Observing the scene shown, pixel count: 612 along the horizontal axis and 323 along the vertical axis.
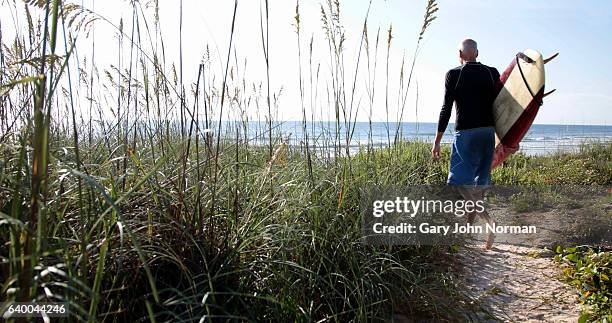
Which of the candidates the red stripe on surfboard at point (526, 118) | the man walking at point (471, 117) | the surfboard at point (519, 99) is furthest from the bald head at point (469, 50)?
the red stripe on surfboard at point (526, 118)

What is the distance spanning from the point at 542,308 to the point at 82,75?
332 cm

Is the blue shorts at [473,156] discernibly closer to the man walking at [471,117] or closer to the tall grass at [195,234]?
the man walking at [471,117]

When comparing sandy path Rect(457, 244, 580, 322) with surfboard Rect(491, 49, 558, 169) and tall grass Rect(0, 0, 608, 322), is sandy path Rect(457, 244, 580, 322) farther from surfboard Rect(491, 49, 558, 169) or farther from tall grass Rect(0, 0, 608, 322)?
surfboard Rect(491, 49, 558, 169)

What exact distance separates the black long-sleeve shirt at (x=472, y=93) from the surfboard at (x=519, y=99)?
5.5 inches

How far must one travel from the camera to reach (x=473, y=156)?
13.5 ft

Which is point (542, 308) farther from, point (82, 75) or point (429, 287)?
point (82, 75)

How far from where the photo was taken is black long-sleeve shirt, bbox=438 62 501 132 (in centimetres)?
404

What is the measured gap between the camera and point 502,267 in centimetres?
329

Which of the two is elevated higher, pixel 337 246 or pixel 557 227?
pixel 337 246

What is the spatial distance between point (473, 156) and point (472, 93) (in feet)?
1.89

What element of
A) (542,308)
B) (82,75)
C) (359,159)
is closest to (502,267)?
(542,308)

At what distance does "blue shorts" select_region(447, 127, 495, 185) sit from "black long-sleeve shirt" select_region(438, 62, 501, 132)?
0.24 feet

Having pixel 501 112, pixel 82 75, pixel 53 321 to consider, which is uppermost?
pixel 82 75

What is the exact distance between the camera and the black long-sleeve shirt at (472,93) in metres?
4.04
